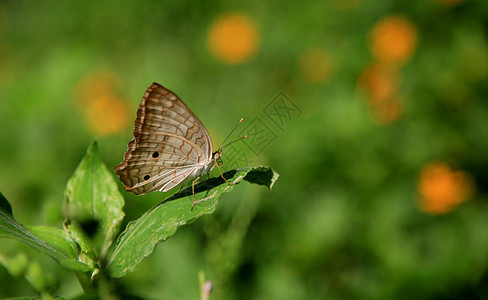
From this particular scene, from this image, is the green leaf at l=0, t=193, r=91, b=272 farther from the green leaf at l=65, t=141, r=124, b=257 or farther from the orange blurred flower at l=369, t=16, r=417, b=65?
the orange blurred flower at l=369, t=16, r=417, b=65

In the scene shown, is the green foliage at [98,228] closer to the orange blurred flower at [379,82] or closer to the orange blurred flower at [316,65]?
the orange blurred flower at [379,82]

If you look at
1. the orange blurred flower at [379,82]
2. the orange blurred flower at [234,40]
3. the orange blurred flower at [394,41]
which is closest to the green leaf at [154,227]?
the orange blurred flower at [379,82]

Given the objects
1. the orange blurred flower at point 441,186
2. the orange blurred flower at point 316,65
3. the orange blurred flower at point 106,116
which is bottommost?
the orange blurred flower at point 441,186

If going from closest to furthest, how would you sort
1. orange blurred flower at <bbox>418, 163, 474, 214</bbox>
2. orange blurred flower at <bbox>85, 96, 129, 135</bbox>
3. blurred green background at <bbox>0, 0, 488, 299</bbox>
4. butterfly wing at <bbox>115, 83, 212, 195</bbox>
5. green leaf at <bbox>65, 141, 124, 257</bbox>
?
1. green leaf at <bbox>65, 141, 124, 257</bbox>
2. butterfly wing at <bbox>115, 83, 212, 195</bbox>
3. blurred green background at <bbox>0, 0, 488, 299</bbox>
4. orange blurred flower at <bbox>418, 163, 474, 214</bbox>
5. orange blurred flower at <bbox>85, 96, 129, 135</bbox>

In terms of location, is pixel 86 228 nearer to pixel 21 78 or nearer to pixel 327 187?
pixel 327 187

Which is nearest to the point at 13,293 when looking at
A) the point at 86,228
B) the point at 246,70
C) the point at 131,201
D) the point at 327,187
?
the point at 131,201

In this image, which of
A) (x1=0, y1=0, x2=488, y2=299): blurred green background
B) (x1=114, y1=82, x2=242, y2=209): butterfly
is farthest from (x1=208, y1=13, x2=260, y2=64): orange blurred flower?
(x1=114, y1=82, x2=242, y2=209): butterfly

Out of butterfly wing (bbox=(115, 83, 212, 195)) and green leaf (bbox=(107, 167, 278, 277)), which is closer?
green leaf (bbox=(107, 167, 278, 277))

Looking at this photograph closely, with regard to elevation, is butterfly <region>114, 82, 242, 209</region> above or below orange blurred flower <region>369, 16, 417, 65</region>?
above
